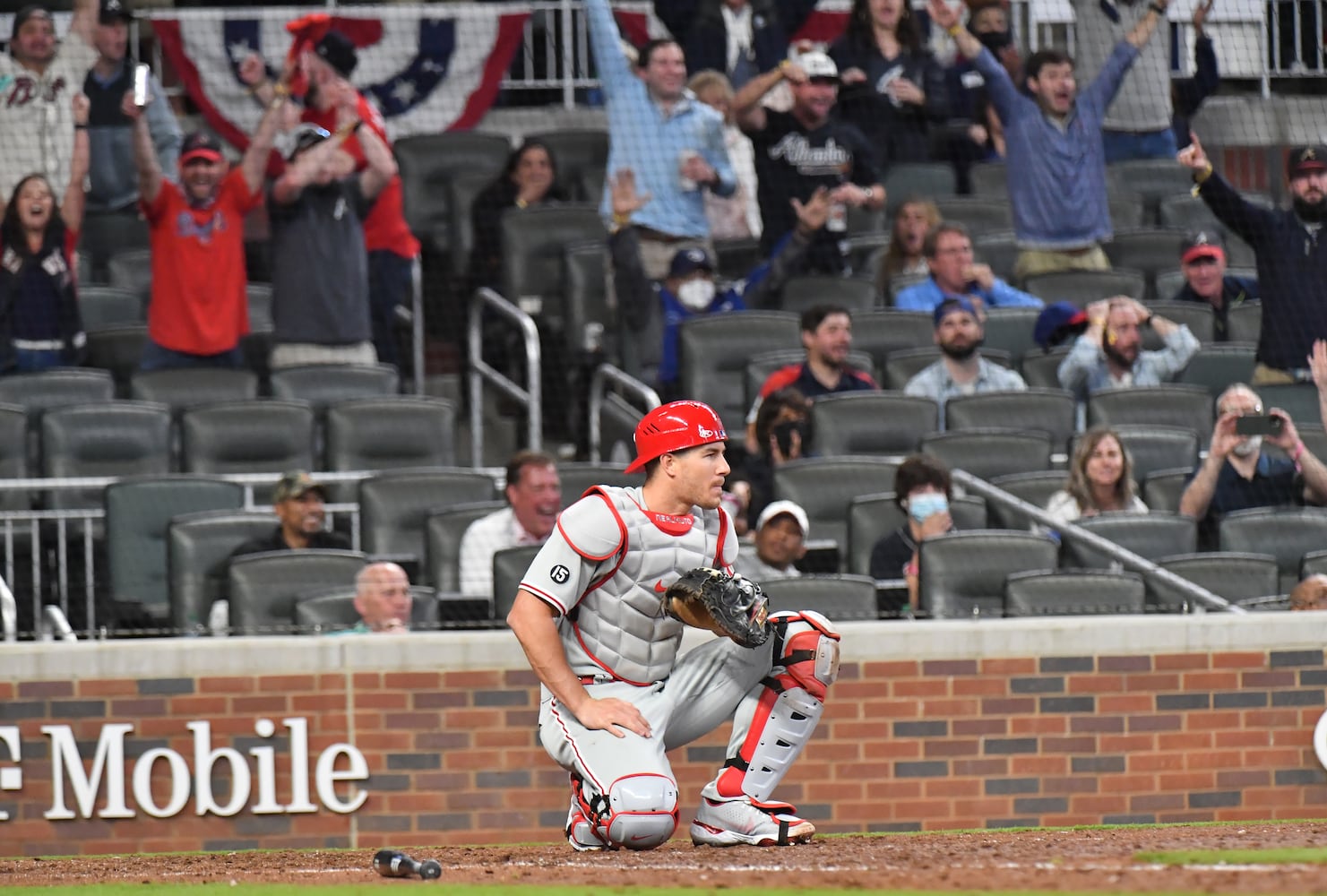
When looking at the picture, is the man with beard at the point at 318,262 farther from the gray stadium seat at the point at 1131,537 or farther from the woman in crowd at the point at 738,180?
the gray stadium seat at the point at 1131,537

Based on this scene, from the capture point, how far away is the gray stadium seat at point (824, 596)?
7.80 meters

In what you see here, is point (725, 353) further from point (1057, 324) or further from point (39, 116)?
point (39, 116)

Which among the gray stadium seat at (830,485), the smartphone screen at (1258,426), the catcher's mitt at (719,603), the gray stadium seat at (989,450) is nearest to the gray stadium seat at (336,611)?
the gray stadium seat at (830,485)

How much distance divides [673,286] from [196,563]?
3221mm

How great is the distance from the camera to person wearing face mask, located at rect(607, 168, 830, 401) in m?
10.4

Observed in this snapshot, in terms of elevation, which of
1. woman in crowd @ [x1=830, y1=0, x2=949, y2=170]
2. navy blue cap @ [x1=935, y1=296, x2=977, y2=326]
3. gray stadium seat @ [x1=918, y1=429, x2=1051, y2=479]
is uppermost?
woman in crowd @ [x1=830, y1=0, x2=949, y2=170]

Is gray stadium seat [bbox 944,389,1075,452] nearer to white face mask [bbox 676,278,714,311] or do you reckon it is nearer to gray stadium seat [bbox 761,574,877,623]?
white face mask [bbox 676,278,714,311]

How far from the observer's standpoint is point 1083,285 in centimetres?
1122

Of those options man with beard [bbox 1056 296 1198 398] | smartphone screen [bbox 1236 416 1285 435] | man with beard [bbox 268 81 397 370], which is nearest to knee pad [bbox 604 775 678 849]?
smartphone screen [bbox 1236 416 1285 435]

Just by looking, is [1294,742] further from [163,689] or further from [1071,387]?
[163,689]

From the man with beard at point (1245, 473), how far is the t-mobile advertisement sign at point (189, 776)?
374cm

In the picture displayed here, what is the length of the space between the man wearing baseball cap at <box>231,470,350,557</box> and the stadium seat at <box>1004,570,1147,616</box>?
270 centimetres

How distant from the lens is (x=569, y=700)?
5477mm

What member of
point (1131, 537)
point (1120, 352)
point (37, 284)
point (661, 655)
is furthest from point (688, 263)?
point (661, 655)
